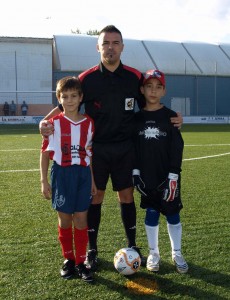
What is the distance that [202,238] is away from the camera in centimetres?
396

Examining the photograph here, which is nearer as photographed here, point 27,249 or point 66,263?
point 66,263

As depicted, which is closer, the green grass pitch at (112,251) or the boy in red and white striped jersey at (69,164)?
the green grass pitch at (112,251)

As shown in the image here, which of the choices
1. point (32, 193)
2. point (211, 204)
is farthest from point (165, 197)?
point (32, 193)

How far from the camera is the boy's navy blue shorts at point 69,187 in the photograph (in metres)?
3.12

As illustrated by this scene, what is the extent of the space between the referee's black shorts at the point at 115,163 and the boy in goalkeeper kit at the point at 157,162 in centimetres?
7

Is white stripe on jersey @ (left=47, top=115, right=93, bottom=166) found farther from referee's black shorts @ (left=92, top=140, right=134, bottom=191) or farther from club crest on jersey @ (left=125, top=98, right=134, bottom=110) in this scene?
club crest on jersey @ (left=125, top=98, right=134, bottom=110)

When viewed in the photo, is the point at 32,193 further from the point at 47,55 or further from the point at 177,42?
the point at 177,42

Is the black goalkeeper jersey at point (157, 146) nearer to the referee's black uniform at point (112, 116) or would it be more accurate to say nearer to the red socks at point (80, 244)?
the referee's black uniform at point (112, 116)

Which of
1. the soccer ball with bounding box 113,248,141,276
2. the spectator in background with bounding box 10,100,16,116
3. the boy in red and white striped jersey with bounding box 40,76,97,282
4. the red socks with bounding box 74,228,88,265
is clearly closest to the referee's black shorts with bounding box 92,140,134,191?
the boy in red and white striped jersey with bounding box 40,76,97,282

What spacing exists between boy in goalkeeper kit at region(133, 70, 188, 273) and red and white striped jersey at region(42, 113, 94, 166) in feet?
1.60

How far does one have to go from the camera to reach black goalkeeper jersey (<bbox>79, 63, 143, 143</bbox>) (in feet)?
11.1

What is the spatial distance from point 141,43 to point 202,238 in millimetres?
29505

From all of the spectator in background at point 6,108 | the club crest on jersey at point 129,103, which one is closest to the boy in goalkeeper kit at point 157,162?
the club crest on jersey at point 129,103

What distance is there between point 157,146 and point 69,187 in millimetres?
752
